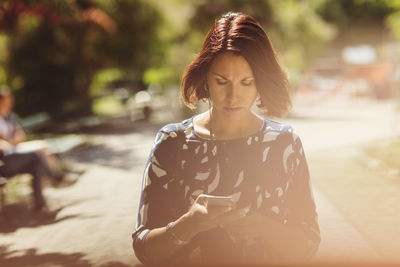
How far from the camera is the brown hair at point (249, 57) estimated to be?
193 cm

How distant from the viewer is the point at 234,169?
79.2 inches

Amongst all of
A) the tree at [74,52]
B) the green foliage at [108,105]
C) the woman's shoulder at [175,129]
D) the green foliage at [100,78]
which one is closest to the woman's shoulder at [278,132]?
the woman's shoulder at [175,129]

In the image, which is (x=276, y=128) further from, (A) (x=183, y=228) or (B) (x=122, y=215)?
(B) (x=122, y=215)

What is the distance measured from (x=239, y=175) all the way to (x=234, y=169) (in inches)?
1.2

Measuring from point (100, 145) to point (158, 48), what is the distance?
10574 mm

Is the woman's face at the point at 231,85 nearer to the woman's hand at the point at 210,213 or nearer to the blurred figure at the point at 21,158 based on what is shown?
the woman's hand at the point at 210,213

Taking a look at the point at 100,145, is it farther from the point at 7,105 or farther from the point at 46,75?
the point at 46,75

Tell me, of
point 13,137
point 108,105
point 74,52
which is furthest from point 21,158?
point 108,105

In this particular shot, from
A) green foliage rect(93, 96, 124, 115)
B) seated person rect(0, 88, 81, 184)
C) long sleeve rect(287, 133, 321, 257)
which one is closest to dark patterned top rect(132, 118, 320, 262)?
long sleeve rect(287, 133, 321, 257)

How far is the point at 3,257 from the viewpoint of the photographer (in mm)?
5250

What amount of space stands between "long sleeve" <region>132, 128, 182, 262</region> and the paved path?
2.89 meters

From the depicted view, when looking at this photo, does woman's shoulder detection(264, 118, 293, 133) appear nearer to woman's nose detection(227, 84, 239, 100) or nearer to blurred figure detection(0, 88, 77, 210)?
woman's nose detection(227, 84, 239, 100)

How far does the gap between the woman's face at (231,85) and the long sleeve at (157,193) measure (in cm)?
22

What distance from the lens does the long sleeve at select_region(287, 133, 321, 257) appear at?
1.99 m
